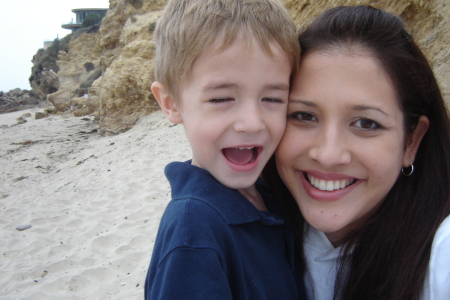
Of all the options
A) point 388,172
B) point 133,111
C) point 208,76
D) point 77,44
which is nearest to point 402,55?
point 388,172

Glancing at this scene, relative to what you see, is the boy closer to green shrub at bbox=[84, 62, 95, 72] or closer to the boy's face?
the boy's face

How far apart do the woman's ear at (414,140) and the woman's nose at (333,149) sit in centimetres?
33

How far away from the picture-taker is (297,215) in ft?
5.49

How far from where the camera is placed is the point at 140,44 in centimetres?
1020

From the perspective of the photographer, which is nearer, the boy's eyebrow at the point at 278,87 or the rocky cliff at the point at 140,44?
the boy's eyebrow at the point at 278,87

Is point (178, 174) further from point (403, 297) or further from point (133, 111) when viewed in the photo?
point (133, 111)

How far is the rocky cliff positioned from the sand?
1242 mm

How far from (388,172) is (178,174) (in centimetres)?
88

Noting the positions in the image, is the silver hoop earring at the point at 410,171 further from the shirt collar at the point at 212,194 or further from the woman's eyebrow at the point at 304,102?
the shirt collar at the point at 212,194

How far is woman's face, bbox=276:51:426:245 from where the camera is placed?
51.4 inches

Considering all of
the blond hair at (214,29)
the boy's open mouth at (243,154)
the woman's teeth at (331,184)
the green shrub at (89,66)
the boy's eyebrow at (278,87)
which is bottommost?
the woman's teeth at (331,184)

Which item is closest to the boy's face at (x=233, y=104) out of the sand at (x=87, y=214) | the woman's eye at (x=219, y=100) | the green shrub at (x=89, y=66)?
the woman's eye at (x=219, y=100)

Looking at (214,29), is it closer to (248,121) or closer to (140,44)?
(248,121)

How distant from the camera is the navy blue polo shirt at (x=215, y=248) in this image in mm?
996
